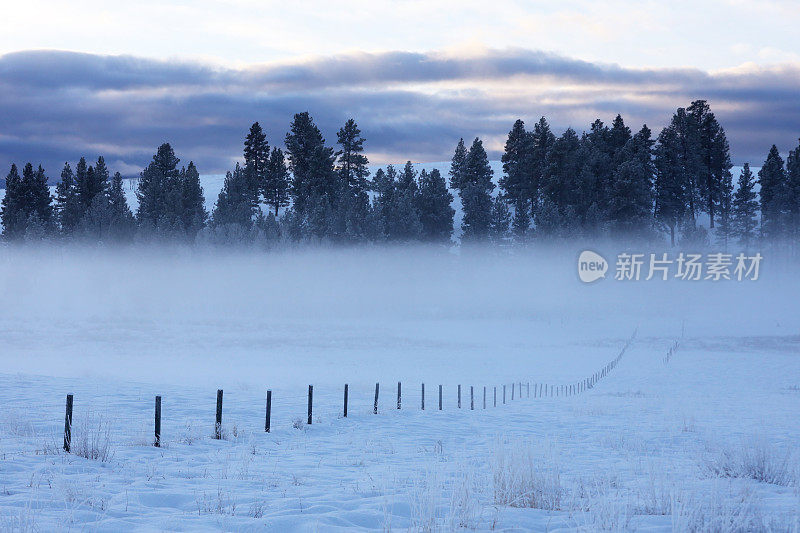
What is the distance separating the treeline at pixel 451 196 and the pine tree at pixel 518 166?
23 cm

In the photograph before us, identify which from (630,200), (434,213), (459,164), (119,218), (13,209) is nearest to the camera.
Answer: (119,218)

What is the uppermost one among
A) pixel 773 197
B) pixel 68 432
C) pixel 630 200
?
pixel 773 197

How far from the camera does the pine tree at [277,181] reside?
10750 cm

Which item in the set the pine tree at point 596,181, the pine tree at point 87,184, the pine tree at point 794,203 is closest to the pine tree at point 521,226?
the pine tree at point 596,181

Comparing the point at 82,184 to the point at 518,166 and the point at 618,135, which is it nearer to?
the point at 518,166

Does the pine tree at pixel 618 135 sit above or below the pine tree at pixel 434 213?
above

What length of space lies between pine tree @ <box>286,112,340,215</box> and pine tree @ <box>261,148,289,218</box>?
1603 mm

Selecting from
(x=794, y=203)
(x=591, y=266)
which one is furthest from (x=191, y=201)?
(x=794, y=203)

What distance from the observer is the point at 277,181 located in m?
107

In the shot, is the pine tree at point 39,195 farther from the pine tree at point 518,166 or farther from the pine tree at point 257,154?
the pine tree at point 518,166

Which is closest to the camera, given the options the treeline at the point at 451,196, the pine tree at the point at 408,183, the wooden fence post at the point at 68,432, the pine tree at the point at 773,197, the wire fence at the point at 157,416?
the wooden fence post at the point at 68,432

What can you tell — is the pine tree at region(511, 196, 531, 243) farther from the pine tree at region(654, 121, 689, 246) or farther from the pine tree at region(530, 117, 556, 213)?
the pine tree at region(654, 121, 689, 246)

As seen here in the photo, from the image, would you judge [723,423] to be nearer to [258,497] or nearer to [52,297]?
[258,497]

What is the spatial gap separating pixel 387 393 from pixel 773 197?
328 ft
